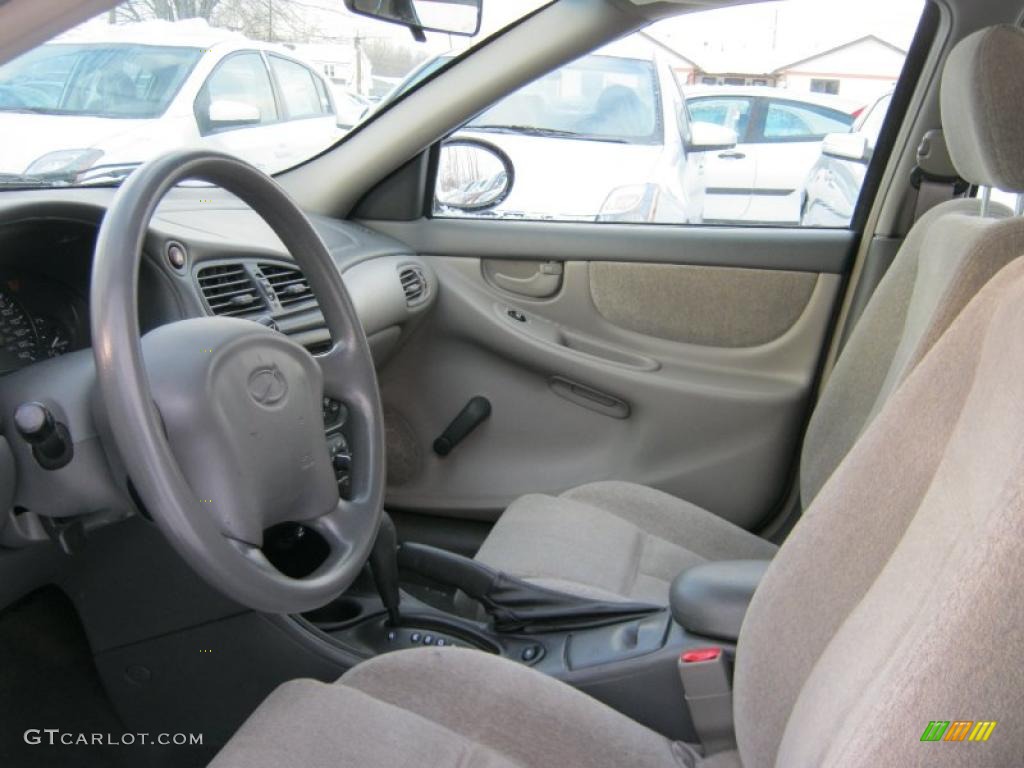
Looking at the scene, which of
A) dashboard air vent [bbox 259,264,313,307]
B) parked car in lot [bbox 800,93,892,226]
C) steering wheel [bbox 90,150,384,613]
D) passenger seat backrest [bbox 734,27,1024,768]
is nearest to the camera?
passenger seat backrest [bbox 734,27,1024,768]

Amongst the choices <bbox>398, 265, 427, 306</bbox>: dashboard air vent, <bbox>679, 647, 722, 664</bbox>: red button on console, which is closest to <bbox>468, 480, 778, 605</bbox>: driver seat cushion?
<bbox>679, 647, 722, 664</bbox>: red button on console

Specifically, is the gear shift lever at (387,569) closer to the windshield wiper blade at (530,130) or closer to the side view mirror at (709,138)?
the windshield wiper blade at (530,130)

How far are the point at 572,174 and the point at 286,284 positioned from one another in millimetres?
882

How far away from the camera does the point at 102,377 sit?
3.21ft

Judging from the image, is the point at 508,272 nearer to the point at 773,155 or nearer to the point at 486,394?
the point at 486,394

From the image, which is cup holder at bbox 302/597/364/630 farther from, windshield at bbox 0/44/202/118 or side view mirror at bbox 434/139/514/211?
side view mirror at bbox 434/139/514/211

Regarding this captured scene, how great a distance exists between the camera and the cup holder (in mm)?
1659

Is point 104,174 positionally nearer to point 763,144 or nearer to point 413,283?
point 413,283

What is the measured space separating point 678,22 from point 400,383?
1.05 metres

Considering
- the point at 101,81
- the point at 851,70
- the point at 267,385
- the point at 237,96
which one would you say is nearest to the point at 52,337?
the point at 267,385

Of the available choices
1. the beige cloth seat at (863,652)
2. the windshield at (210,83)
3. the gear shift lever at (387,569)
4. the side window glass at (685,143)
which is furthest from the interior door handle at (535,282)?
the beige cloth seat at (863,652)

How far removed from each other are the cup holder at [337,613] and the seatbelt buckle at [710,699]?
610mm

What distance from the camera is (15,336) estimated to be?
4.54 ft

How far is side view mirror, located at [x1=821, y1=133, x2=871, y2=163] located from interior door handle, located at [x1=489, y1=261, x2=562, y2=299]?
2.31 feet
